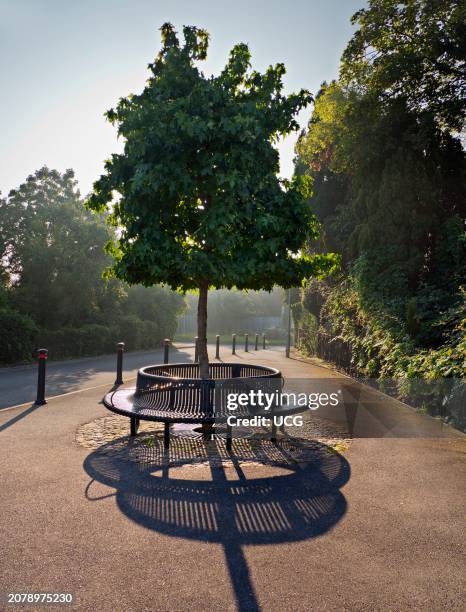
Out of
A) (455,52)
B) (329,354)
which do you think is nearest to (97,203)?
(455,52)

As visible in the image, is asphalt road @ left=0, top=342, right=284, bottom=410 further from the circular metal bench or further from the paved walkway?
the paved walkway

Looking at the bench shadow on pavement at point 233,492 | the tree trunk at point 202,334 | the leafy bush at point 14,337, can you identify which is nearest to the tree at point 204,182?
the tree trunk at point 202,334

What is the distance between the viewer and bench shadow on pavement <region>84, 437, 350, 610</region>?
3.96 metres

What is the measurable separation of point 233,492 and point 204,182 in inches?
172

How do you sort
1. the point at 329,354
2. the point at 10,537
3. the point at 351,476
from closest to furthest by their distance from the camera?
the point at 10,537, the point at 351,476, the point at 329,354

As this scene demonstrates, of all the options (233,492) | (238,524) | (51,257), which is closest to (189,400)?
(233,492)

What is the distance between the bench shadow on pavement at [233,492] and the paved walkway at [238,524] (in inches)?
0.7

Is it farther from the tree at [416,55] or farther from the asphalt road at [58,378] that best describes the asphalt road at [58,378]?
the tree at [416,55]

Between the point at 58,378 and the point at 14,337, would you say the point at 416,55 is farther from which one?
the point at 14,337

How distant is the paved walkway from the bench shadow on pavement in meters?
0.02

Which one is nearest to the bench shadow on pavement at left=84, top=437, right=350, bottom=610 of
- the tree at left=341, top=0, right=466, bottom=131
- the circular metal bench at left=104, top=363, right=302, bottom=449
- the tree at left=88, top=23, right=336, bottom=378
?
the circular metal bench at left=104, top=363, right=302, bottom=449

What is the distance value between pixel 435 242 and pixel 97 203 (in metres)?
9.98

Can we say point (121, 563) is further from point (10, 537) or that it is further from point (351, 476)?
point (351, 476)

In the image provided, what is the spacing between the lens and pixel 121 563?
346cm
